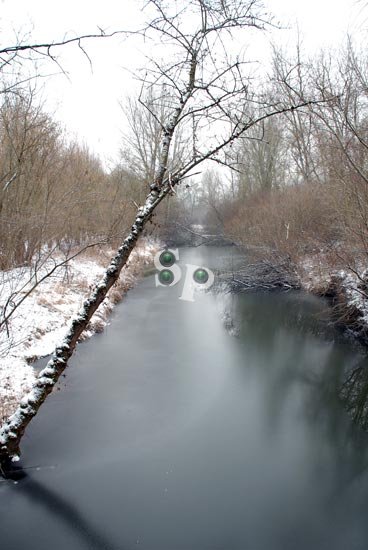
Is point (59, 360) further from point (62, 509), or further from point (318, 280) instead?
point (318, 280)

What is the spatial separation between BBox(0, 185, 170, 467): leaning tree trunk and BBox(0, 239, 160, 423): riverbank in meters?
0.69

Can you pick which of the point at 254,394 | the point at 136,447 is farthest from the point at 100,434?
the point at 254,394

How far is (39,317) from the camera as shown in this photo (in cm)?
753

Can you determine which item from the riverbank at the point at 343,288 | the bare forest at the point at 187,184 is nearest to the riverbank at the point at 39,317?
the bare forest at the point at 187,184

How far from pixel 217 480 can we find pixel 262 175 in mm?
21266

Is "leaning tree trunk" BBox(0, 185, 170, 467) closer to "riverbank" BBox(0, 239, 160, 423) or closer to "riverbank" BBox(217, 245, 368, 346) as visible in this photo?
"riverbank" BBox(0, 239, 160, 423)

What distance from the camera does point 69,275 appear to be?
10555mm

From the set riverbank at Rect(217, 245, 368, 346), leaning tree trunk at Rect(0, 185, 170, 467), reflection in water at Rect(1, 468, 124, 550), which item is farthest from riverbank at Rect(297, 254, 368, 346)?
reflection in water at Rect(1, 468, 124, 550)

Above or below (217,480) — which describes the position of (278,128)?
above

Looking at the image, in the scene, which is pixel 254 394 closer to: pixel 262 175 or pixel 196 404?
pixel 196 404

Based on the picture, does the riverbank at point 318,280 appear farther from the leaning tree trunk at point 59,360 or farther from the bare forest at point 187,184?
the leaning tree trunk at point 59,360

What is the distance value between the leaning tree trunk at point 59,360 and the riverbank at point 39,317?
69 centimetres

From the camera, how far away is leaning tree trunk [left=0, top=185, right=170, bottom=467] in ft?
12.6

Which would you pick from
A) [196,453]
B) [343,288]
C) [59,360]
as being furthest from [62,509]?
[343,288]
